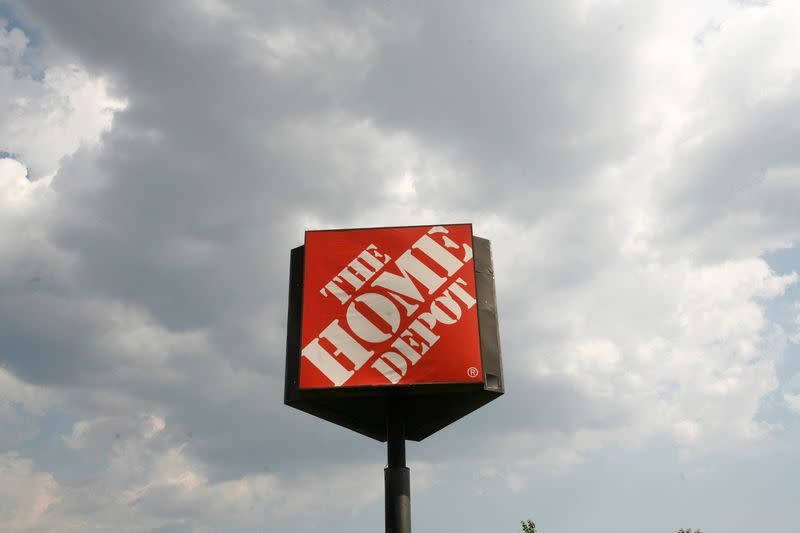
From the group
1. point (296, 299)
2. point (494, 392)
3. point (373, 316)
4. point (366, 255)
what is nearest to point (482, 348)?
point (494, 392)

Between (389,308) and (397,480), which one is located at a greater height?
(389,308)

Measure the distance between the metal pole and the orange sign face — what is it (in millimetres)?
Answer: 2175

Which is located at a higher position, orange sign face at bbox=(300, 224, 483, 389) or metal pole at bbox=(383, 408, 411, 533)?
orange sign face at bbox=(300, 224, 483, 389)

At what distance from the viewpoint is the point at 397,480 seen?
735 inches

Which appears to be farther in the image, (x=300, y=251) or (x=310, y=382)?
(x=300, y=251)

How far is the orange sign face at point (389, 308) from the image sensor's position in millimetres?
18156

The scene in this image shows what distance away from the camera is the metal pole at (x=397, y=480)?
1811 centimetres

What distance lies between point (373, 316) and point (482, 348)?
3256 millimetres

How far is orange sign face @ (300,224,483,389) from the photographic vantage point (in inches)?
715

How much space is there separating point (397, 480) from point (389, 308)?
4.91 m

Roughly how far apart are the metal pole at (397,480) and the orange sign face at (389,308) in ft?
7.14

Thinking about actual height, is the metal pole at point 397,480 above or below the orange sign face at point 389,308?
below

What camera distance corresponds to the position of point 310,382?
18047 mm

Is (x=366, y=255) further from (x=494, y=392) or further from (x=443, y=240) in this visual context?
(x=494, y=392)
